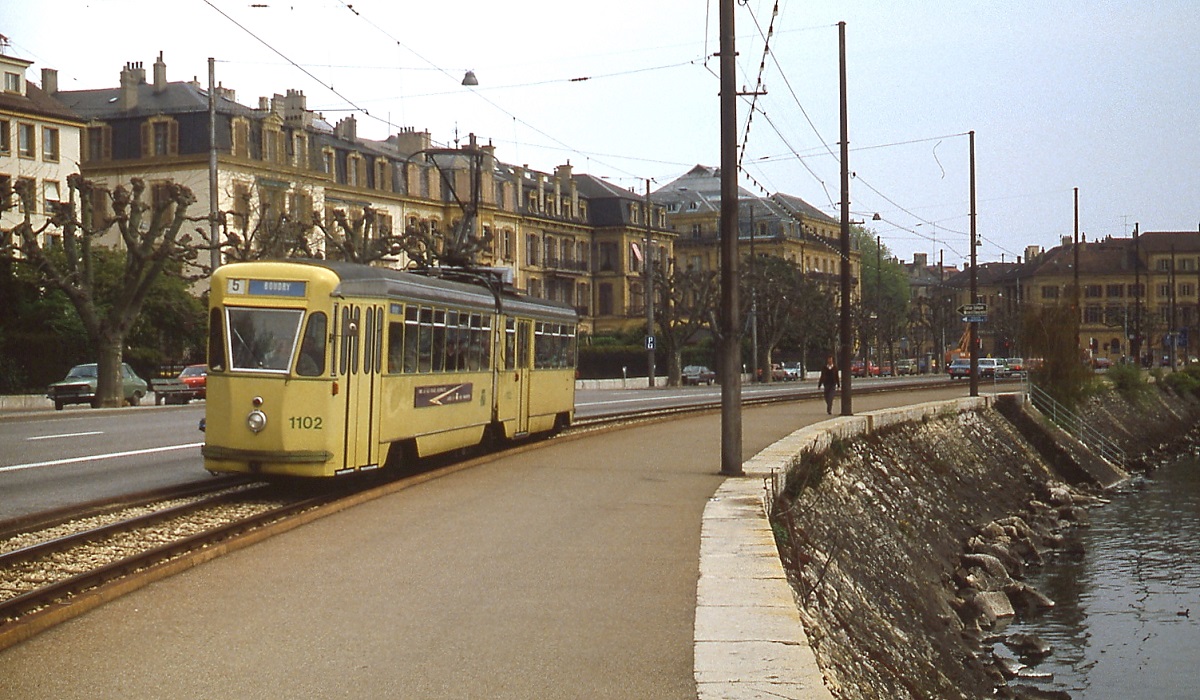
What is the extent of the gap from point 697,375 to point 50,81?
39867 millimetres

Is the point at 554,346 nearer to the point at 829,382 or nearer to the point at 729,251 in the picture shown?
the point at 729,251

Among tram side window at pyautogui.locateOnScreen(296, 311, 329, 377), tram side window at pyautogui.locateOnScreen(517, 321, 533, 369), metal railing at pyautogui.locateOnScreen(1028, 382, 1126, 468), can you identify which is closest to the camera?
tram side window at pyautogui.locateOnScreen(296, 311, 329, 377)

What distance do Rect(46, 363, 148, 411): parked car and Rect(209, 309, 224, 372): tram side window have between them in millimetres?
31149

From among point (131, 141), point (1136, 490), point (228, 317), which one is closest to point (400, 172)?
point (131, 141)

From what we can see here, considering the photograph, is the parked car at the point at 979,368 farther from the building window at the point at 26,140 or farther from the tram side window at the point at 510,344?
the tram side window at the point at 510,344

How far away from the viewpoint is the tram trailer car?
17500 millimetres

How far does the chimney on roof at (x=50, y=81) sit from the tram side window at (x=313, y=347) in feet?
237

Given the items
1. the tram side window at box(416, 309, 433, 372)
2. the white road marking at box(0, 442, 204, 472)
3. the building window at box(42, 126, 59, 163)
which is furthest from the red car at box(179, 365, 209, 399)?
the tram side window at box(416, 309, 433, 372)

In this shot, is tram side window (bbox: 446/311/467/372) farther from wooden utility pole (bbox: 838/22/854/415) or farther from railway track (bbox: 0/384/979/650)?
wooden utility pole (bbox: 838/22/854/415)

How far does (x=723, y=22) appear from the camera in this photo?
20172 mm

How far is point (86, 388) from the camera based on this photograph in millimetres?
48594

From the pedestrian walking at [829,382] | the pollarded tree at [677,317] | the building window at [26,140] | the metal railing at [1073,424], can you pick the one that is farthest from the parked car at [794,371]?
the pedestrian walking at [829,382]

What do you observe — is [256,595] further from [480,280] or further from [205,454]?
[480,280]

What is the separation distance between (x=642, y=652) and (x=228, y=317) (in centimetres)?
1038
